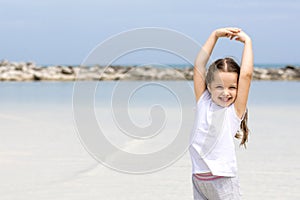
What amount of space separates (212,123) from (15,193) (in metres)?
2.10

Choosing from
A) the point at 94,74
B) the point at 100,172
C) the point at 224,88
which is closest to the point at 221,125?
the point at 224,88

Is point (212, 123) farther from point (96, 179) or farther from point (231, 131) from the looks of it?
point (96, 179)

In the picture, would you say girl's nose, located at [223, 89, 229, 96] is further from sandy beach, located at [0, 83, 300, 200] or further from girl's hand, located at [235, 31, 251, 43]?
sandy beach, located at [0, 83, 300, 200]

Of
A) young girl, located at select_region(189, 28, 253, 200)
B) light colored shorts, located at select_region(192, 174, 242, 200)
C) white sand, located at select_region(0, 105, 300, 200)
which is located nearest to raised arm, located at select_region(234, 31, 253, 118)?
young girl, located at select_region(189, 28, 253, 200)

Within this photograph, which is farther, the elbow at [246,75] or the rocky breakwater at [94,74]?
the rocky breakwater at [94,74]

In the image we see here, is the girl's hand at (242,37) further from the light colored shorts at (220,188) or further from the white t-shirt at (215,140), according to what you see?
the light colored shorts at (220,188)

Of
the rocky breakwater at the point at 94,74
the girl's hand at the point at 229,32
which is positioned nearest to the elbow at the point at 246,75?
the girl's hand at the point at 229,32

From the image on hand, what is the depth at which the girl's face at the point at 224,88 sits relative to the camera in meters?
2.89

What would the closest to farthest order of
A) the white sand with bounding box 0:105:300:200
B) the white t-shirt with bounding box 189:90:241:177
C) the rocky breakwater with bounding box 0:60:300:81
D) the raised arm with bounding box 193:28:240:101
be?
the white t-shirt with bounding box 189:90:241:177
the raised arm with bounding box 193:28:240:101
the white sand with bounding box 0:105:300:200
the rocky breakwater with bounding box 0:60:300:81

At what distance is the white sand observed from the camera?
14.6 ft

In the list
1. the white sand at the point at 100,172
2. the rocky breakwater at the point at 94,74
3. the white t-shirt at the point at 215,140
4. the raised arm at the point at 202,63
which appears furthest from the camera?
the rocky breakwater at the point at 94,74

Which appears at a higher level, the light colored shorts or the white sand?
the white sand

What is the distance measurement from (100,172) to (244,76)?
8.47 ft

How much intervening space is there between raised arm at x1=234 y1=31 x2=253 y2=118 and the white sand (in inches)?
62.1
